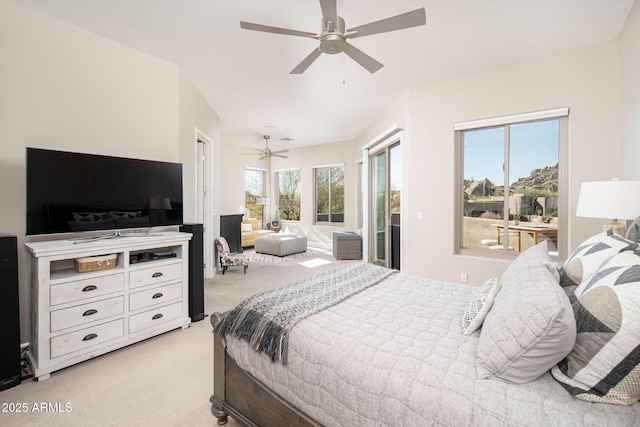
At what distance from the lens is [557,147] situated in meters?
3.44

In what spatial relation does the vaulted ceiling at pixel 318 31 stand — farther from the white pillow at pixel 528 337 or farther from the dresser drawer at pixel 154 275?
the white pillow at pixel 528 337

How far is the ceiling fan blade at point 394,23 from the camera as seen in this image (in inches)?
77.8

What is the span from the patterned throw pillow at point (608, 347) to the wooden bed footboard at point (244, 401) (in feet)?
3.24

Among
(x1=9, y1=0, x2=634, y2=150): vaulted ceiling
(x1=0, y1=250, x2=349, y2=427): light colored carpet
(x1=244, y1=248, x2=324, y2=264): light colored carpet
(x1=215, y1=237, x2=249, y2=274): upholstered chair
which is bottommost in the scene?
(x1=0, y1=250, x2=349, y2=427): light colored carpet

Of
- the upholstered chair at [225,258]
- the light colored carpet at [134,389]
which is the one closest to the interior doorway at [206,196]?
the upholstered chair at [225,258]

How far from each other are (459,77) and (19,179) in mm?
4778

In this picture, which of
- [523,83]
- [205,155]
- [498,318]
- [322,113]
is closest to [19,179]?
[205,155]

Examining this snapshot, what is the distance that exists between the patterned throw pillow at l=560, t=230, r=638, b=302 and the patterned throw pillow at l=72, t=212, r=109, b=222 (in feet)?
11.2

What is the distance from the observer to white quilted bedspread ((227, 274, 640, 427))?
3.02 feet

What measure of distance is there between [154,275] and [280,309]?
173 cm

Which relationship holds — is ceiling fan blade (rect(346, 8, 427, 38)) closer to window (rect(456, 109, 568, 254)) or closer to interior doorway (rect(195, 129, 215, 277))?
window (rect(456, 109, 568, 254))

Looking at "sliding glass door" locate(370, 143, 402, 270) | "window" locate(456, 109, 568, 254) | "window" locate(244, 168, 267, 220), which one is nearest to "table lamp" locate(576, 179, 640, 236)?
"window" locate(456, 109, 568, 254)

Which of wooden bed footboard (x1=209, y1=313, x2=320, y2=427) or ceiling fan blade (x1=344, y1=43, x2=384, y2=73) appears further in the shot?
ceiling fan blade (x1=344, y1=43, x2=384, y2=73)

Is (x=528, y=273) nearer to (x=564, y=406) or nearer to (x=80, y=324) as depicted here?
(x=564, y=406)
